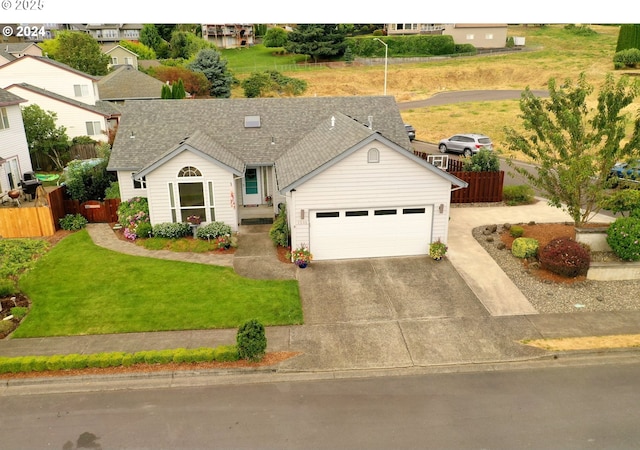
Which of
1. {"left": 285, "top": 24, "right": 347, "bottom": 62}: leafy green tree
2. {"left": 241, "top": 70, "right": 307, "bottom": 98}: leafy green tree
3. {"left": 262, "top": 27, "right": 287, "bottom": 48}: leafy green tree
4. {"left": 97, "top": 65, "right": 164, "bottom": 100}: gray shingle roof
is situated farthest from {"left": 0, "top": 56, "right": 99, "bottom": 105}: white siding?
{"left": 262, "top": 27, "right": 287, "bottom": 48}: leafy green tree

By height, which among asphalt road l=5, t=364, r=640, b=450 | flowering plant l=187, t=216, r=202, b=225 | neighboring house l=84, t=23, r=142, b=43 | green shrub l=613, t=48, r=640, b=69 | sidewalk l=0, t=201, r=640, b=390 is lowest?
asphalt road l=5, t=364, r=640, b=450

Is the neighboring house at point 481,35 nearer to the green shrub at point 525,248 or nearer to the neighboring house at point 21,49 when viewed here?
the neighboring house at point 21,49

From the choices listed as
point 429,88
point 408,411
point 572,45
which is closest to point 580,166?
point 408,411

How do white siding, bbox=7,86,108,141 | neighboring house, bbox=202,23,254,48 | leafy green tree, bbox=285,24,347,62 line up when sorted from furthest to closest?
neighboring house, bbox=202,23,254,48, leafy green tree, bbox=285,24,347,62, white siding, bbox=7,86,108,141

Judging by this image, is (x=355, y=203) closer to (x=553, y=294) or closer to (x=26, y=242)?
(x=553, y=294)

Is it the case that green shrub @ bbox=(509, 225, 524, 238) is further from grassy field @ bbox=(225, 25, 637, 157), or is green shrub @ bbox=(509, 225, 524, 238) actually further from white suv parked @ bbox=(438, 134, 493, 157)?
grassy field @ bbox=(225, 25, 637, 157)

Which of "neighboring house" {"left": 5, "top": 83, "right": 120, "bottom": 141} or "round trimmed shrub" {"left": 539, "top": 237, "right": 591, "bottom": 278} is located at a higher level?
"neighboring house" {"left": 5, "top": 83, "right": 120, "bottom": 141}

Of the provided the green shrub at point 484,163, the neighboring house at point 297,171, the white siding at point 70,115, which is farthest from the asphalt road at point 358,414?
the white siding at point 70,115
